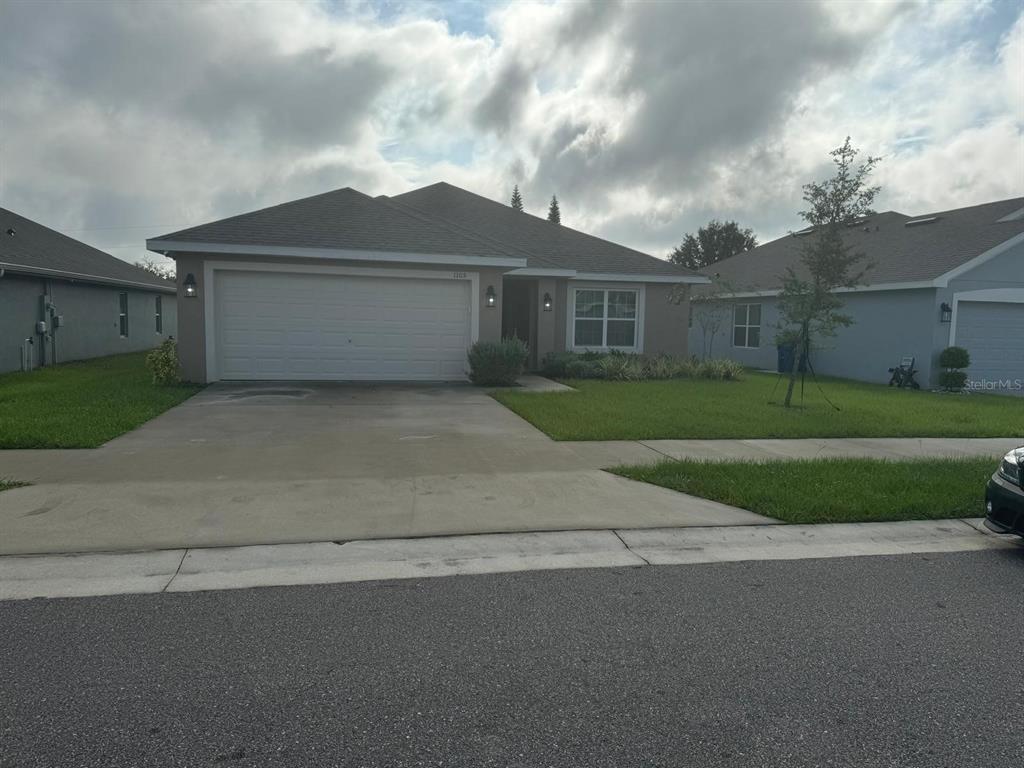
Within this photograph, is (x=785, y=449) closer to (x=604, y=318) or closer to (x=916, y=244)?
(x=604, y=318)

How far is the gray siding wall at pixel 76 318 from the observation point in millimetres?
18562

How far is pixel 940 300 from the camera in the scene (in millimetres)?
18719

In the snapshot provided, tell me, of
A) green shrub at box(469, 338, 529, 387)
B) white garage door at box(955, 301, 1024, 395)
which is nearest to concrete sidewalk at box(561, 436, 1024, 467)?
green shrub at box(469, 338, 529, 387)

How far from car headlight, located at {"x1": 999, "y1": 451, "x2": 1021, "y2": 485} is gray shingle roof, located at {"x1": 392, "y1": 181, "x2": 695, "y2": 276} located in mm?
13844

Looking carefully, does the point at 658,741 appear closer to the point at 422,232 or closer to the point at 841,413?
the point at 841,413

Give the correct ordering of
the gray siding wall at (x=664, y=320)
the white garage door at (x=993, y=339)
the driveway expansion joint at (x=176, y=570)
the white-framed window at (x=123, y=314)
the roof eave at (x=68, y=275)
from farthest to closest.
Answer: the white-framed window at (x=123, y=314)
the gray siding wall at (x=664, y=320)
the white garage door at (x=993, y=339)
the roof eave at (x=68, y=275)
the driveway expansion joint at (x=176, y=570)

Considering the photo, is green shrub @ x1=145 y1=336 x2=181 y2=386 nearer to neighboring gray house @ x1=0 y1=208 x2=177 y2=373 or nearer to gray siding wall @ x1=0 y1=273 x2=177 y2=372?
neighboring gray house @ x1=0 y1=208 x2=177 y2=373

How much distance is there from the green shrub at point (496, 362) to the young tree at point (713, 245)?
1711 inches

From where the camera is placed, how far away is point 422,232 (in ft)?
54.7

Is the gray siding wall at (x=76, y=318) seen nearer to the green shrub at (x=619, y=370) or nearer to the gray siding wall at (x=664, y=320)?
the green shrub at (x=619, y=370)

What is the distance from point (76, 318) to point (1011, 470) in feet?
80.1

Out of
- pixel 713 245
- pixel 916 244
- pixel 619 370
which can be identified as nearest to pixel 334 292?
pixel 619 370

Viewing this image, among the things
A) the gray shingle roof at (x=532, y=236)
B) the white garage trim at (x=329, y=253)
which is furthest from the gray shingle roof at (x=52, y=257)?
the gray shingle roof at (x=532, y=236)

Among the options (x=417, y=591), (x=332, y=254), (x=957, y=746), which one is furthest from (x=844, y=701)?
(x=332, y=254)
